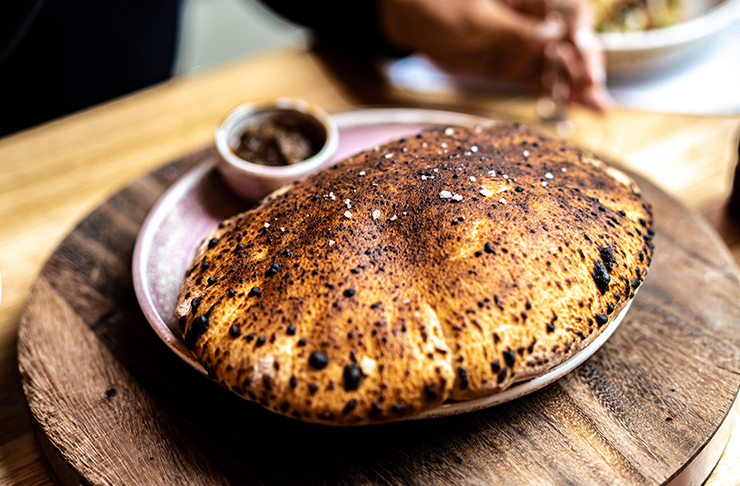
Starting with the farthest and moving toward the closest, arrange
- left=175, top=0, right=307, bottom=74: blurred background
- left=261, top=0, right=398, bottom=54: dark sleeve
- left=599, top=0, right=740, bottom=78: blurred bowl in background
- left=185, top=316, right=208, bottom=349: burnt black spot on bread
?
left=175, top=0, right=307, bottom=74: blurred background → left=261, top=0, right=398, bottom=54: dark sleeve → left=599, top=0, right=740, bottom=78: blurred bowl in background → left=185, top=316, right=208, bottom=349: burnt black spot on bread

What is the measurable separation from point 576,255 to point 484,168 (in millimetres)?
255

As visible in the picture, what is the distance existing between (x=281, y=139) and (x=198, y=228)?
12.9 inches

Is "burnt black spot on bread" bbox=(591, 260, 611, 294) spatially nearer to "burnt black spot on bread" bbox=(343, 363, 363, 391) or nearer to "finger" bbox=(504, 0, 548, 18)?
"burnt black spot on bread" bbox=(343, 363, 363, 391)

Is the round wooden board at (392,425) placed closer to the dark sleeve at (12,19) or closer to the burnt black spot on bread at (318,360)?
the burnt black spot on bread at (318,360)

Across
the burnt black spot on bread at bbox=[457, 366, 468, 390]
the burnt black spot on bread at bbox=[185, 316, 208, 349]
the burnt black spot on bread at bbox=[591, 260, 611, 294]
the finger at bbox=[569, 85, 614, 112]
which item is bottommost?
the burnt black spot on bread at bbox=[185, 316, 208, 349]

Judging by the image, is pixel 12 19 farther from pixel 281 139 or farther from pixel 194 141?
pixel 281 139

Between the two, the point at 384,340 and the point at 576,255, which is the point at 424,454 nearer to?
the point at 384,340

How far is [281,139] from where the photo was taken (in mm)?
1568

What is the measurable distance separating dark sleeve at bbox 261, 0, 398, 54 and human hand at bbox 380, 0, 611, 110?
10cm

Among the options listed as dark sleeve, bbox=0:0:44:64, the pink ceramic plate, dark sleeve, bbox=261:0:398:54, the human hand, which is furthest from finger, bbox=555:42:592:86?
dark sleeve, bbox=0:0:44:64

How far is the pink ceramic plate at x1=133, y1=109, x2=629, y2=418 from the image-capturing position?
102cm

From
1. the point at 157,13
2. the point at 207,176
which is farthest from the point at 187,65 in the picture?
the point at 207,176

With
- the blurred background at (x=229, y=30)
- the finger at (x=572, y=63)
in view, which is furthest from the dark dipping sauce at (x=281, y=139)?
the blurred background at (x=229, y=30)

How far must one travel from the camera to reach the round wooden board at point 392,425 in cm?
98
